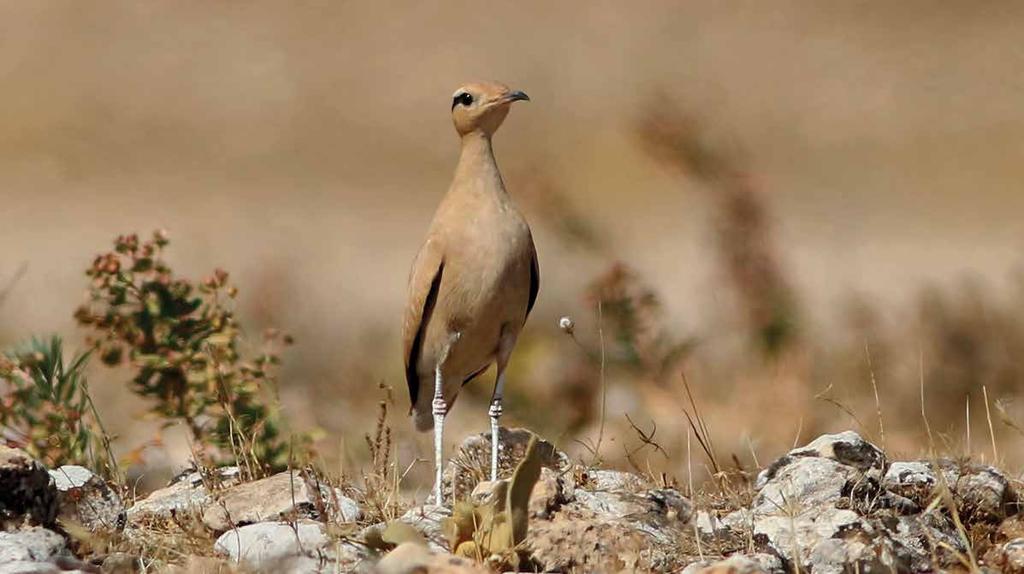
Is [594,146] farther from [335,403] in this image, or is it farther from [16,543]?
[16,543]

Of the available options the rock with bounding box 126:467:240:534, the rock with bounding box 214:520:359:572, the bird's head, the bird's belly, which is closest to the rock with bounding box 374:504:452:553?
the rock with bounding box 214:520:359:572

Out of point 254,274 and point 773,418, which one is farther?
point 254,274

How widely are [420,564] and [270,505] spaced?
1.23 m

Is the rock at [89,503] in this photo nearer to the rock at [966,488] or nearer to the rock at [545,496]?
the rock at [545,496]

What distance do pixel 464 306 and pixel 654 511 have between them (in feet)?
4.45

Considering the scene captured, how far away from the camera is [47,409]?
5.97 meters

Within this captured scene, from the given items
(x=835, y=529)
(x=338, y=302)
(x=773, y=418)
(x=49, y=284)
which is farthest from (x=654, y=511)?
(x=49, y=284)

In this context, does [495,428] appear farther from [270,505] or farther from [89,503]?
[89,503]

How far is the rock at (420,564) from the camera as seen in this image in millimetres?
3662

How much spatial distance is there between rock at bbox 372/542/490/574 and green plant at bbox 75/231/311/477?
269cm

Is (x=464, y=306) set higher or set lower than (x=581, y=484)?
higher

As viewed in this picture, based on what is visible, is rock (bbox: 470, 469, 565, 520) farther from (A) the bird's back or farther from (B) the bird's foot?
(A) the bird's back

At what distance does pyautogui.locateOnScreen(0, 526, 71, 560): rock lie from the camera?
4.16 m

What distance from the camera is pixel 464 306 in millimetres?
5711
